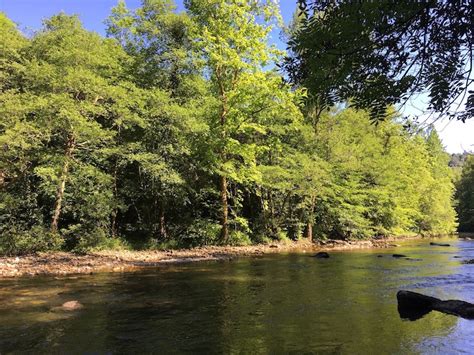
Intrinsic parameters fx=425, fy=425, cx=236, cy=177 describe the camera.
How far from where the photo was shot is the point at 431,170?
2223 inches

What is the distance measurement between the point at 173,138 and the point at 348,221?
56.5ft

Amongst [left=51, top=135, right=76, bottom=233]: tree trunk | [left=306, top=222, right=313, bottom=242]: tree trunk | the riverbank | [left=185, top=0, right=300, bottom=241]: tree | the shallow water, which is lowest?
the shallow water

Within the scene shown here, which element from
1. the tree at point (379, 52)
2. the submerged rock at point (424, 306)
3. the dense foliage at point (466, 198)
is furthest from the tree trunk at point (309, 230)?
the dense foliage at point (466, 198)

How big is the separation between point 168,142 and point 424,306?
16563 mm

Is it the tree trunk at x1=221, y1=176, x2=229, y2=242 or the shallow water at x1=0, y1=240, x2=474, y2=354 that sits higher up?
the tree trunk at x1=221, y1=176, x2=229, y2=242

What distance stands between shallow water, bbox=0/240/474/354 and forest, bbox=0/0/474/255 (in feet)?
19.6

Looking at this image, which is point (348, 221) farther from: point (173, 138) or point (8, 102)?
point (8, 102)

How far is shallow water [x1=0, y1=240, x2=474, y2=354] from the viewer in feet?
25.4

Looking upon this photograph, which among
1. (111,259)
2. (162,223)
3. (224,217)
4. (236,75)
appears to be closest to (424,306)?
(111,259)

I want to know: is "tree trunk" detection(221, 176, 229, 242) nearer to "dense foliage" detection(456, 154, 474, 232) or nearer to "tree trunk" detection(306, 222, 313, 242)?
"tree trunk" detection(306, 222, 313, 242)

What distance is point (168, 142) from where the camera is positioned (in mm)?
23688

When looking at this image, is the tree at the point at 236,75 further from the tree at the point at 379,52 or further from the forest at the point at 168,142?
the tree at the point at 379,52

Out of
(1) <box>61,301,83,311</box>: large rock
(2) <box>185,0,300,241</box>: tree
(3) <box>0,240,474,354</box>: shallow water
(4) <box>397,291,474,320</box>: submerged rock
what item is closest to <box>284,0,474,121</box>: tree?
(3) <box>0,240,474,354</box>: shallow water

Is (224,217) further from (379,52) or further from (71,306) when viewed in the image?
(379,52)
